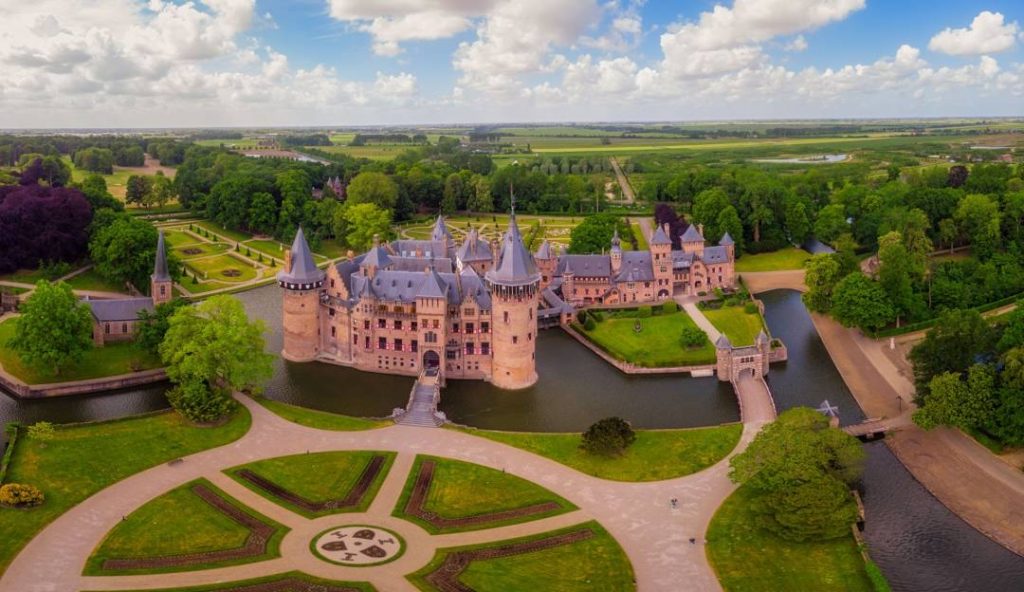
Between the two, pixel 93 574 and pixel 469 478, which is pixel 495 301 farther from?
pixel 93 574

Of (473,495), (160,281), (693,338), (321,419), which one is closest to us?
(473,495)

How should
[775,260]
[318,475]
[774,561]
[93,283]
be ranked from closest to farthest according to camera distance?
[774,561]
[318,475]
[93,283]
[775,260]

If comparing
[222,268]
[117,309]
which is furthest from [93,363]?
[222,268]

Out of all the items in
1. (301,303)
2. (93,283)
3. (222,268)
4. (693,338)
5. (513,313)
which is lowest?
(693,338)

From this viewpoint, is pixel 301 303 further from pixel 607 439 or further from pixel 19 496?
pixel 607 439

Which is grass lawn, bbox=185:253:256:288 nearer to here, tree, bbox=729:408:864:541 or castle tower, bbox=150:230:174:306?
castle tower, bbox=150:230:174:306

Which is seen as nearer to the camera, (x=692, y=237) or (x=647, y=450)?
(x=647, y=450)
